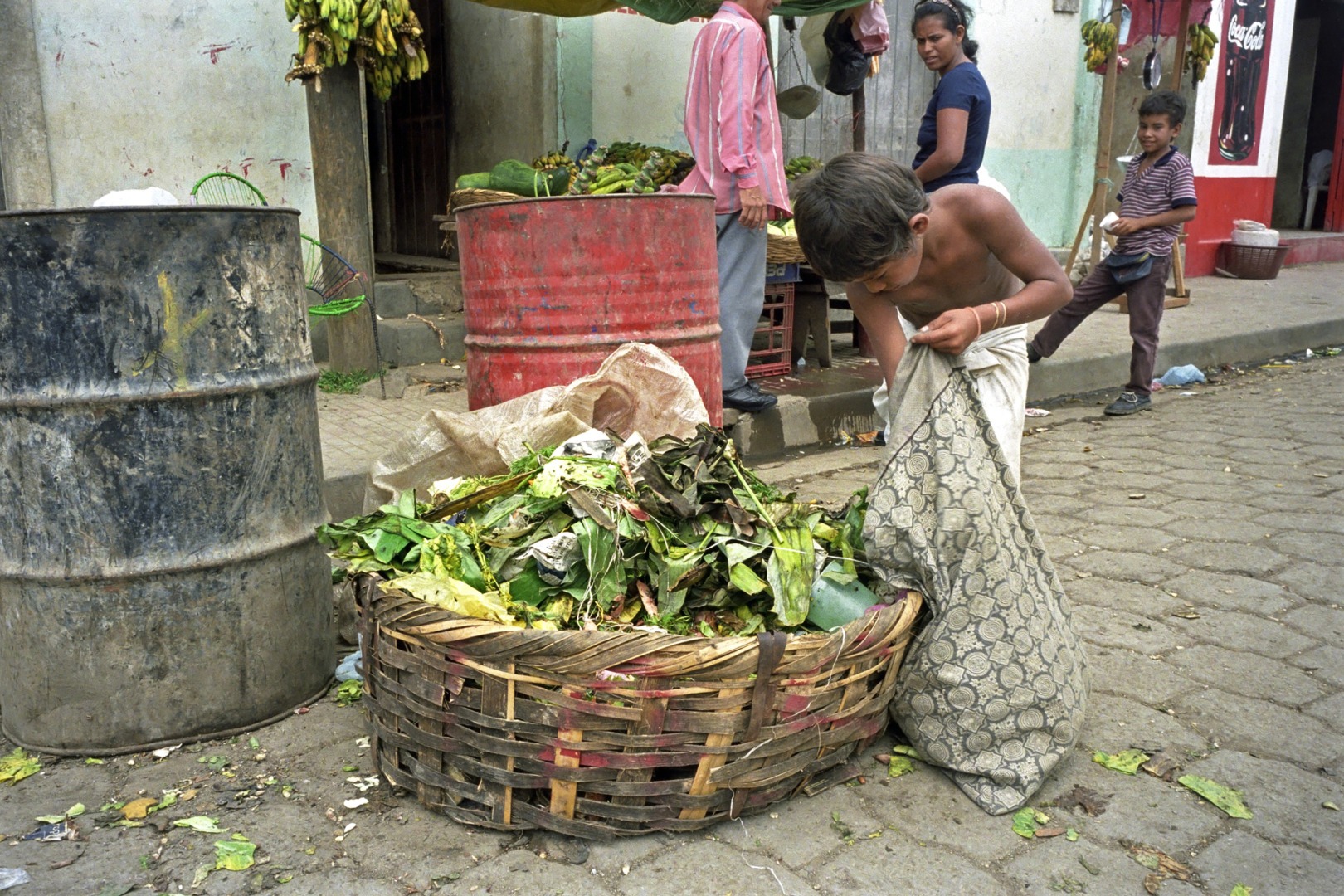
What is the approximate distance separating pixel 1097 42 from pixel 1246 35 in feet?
12.7

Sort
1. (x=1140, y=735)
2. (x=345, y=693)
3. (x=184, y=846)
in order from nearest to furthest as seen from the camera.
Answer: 1. (x=184, y=846)
2. (x=1140, y=735)
3. (x=345, y=693)

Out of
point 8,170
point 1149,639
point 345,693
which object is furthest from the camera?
point 8,170

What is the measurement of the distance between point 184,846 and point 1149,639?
8.13 ft

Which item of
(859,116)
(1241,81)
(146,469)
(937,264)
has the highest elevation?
(1241,81)

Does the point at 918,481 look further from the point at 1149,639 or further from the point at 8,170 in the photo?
the point at 8,170

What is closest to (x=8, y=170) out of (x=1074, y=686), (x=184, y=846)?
(x=184, y=846)

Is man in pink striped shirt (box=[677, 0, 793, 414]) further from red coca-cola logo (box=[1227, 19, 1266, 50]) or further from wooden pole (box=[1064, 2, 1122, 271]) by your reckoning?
red coca-cola logo (box=[1227, 19, 1266, 50])

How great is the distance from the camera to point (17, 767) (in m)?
2.43

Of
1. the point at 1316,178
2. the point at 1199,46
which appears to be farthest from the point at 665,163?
the point at 1316,178

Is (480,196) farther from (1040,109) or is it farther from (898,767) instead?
(1040,109)

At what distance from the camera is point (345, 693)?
110 inches

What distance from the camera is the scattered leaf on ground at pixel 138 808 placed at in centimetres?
221

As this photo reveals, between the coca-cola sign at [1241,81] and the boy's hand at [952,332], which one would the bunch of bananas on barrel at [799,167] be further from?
the coca-cola sign at [1241,81]

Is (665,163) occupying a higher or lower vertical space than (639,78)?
lower
